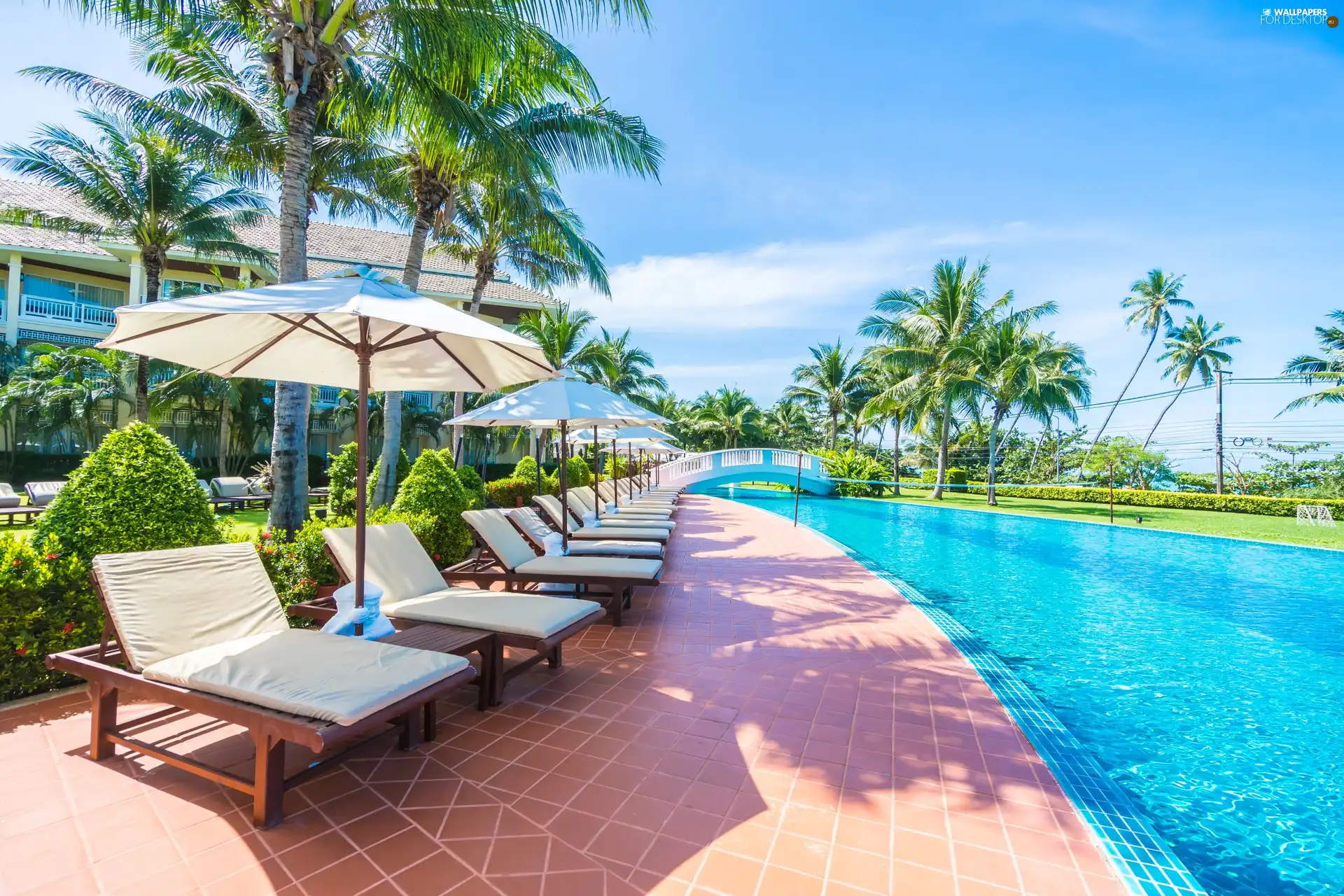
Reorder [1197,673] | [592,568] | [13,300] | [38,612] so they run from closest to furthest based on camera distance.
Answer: [38,612]
[1197,673]
[592,568]
[13,300]

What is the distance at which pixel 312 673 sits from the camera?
2.85 metres

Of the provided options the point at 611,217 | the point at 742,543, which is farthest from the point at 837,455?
the point at 742,543

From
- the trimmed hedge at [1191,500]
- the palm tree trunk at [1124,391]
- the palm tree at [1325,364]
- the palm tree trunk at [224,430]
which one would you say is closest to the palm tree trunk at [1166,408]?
the palm tree trunk at [1124,391]

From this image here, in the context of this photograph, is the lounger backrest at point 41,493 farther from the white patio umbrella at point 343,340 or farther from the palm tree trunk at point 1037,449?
the palm tree trunk at point 1037,449

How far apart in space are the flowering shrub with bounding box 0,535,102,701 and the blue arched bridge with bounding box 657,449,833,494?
2388 centimetres

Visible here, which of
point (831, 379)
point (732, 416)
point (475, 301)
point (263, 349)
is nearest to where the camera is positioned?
point (263, 349)

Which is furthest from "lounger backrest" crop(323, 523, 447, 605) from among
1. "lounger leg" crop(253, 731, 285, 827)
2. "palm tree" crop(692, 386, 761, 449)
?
"palm tree" crop(692, 386, 761, 449)

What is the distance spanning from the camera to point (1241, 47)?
10.1 meters

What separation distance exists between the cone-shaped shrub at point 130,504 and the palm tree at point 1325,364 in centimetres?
3440

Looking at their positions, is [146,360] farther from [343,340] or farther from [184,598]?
[184,598]

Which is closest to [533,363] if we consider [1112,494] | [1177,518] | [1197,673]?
[1197,673]

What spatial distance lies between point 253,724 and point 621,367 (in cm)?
2354

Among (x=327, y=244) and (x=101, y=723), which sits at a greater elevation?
(x=327, y=244)

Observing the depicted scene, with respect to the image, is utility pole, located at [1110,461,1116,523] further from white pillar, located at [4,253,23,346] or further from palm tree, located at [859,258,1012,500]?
white pillar, located at [4,253,23,346]
